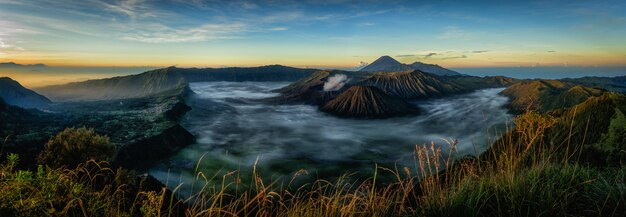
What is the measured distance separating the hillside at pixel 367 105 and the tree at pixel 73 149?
100m

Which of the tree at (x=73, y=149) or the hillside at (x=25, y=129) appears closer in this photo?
the tree at (x=73, y=149)

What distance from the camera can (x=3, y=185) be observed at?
4.83m

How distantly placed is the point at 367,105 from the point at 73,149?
351 ft

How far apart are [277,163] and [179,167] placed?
1614cm

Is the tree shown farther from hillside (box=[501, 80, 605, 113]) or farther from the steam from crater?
the steam from crater

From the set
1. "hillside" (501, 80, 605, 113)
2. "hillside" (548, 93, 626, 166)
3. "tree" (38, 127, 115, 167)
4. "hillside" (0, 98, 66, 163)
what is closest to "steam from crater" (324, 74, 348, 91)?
"hillside" (501, 80, 605, 113)

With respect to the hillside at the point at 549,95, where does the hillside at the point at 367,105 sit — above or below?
below

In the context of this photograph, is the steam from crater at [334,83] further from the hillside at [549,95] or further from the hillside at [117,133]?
the hillside at [117,133]

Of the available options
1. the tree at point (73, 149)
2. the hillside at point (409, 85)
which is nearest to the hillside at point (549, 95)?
the hillside at point (409, 85)

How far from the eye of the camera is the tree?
862 inches

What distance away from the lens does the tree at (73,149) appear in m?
21.9

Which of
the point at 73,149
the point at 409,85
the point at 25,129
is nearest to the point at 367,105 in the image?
the point at 409,85

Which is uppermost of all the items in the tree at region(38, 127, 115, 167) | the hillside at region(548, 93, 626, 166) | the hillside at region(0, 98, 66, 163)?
the hillside at region(548, 93, 626, 166)

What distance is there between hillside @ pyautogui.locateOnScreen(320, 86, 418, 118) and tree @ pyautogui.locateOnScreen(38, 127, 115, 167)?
100 metres
